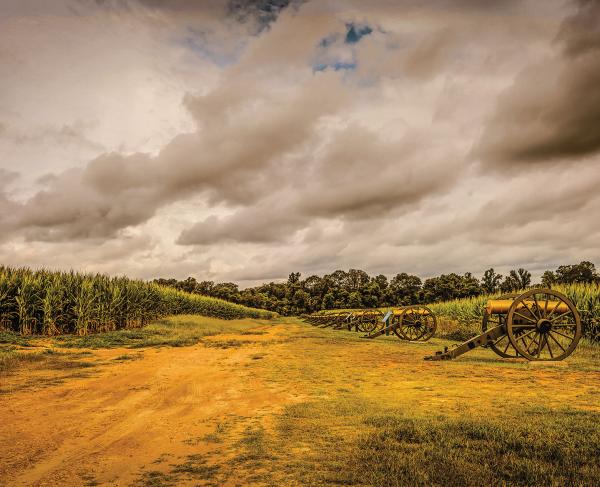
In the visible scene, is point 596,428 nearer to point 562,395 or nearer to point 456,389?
point 562,395

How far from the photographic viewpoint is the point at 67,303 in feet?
51.7

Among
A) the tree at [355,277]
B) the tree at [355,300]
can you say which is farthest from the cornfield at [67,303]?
the tree at [355,277]

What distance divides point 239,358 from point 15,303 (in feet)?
31.8

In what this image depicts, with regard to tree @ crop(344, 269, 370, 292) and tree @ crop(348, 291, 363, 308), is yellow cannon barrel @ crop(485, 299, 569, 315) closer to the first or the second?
tree @ crop(348, 291, 363, 308)

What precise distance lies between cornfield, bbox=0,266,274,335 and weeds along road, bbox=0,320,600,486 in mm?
7387

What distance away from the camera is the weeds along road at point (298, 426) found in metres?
3.39

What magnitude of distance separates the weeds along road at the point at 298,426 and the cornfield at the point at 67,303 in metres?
7.39

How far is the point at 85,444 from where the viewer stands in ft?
13.9

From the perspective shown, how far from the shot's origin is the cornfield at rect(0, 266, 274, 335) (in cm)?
1414

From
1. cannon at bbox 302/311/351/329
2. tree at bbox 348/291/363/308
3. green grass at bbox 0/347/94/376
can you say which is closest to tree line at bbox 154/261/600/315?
tree at bbox 348/291/363/308

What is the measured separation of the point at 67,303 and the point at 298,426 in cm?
1484

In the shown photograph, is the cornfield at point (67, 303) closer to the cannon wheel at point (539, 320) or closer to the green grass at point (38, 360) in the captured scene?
the green grass at point (38, 360)

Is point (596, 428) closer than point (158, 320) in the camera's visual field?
Yes

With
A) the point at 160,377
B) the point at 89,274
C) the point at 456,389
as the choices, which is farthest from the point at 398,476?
the point at 89,274
